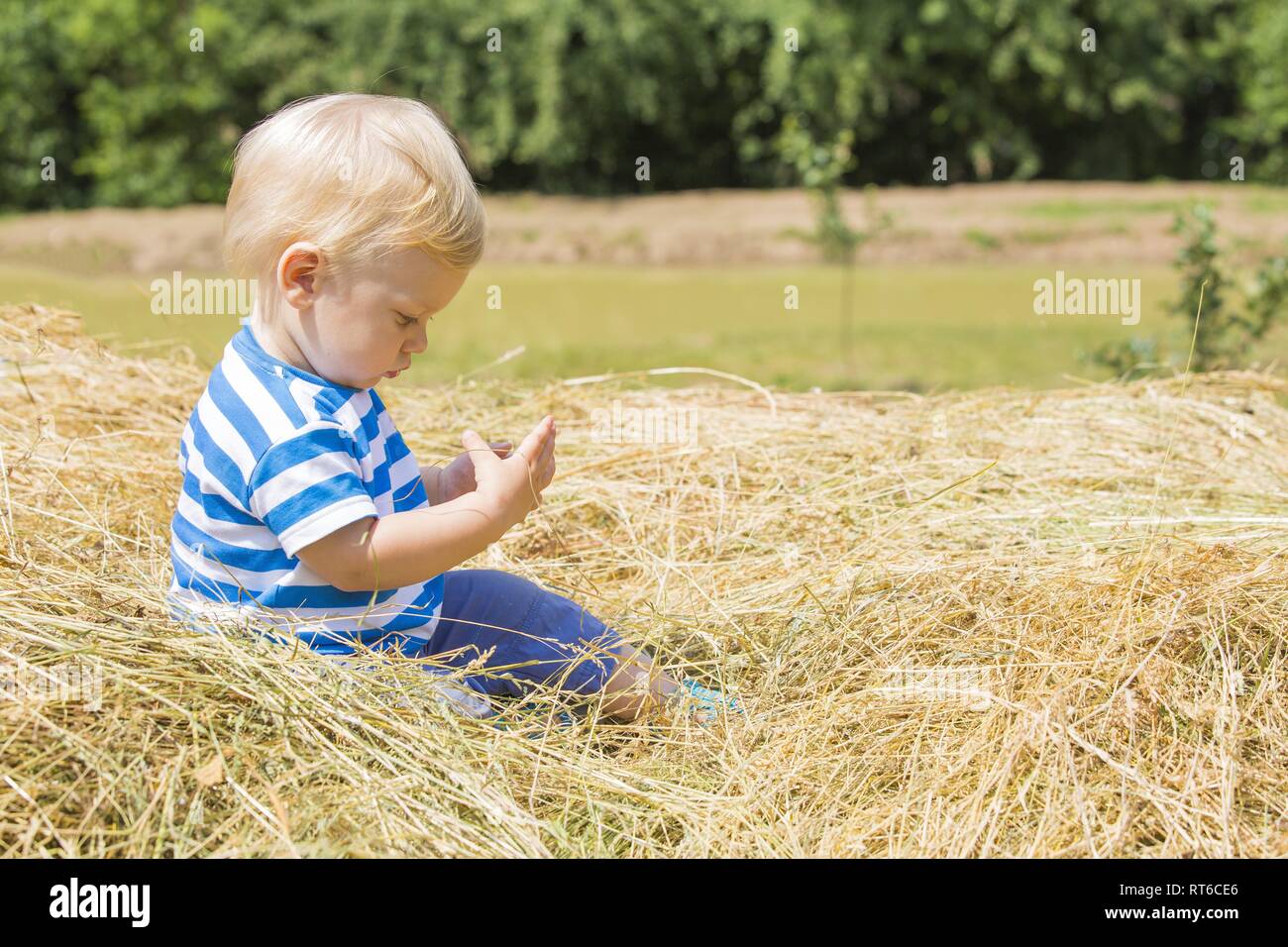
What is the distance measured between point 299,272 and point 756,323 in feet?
29.5

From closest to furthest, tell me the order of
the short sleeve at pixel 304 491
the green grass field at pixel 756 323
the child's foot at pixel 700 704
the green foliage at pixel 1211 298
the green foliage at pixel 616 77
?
the short sleeve at pixel 304 491
the child's foot at pixel 700 704
the green foliage at pixel 1211 298
the green grass field at pixel 756 323
the green foliage at pixel 616 77

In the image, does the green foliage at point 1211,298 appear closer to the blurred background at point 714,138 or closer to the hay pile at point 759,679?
the hay pile at point 759,679

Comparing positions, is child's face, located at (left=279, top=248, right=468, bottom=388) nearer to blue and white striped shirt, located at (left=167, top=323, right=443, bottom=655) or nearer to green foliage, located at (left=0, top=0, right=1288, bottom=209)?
blue and white striped shirt, located at (left=167, top=323, right=443, bottom=655)

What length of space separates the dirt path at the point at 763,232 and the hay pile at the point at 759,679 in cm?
1032

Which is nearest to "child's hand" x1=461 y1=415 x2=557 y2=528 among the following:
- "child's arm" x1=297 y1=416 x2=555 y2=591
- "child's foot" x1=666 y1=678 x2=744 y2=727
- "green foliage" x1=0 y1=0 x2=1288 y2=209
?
"child's arm" x1=297 y1=416 x2=555 y2=591

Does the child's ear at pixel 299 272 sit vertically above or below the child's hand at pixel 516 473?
above

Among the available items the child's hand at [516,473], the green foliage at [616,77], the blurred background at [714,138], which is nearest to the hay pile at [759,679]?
the child's hand at [516,473]

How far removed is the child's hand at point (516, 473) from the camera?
195 cm

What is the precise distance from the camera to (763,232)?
14648mm

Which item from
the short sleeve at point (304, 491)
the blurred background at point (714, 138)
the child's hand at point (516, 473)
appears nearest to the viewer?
the short sleeve at point (304, 491)

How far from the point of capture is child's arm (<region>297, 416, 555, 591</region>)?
1.86 meters

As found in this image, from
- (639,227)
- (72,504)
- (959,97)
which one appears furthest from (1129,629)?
(959,97)

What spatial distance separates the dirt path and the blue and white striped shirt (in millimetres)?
11256

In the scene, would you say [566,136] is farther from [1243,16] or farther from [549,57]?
[1243,16]
